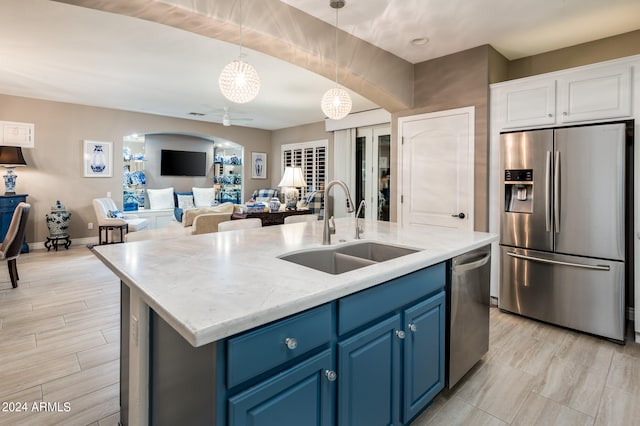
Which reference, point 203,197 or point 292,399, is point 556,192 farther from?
point 203,197

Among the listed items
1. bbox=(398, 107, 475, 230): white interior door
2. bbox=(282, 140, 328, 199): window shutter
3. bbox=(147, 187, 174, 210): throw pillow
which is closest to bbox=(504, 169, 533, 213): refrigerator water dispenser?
bbox=(398, 107, 475, 230): white interior door

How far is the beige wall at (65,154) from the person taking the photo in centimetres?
593

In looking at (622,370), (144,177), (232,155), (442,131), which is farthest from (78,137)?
(622,370)

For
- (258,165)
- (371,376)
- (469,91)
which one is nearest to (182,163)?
(258,165)

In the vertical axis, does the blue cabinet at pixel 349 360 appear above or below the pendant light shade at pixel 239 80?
below

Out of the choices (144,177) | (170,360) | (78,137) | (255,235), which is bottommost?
(170,360)

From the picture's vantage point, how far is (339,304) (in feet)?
3.98

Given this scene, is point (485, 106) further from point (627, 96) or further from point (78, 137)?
point (78, 137)

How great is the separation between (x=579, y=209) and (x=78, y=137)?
7.82m

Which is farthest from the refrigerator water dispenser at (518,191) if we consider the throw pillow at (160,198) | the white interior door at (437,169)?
the throw pillow at (160,198)

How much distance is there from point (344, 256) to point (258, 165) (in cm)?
755

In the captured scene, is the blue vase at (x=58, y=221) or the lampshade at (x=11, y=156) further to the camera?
the blue vase at (x=58, y=221)

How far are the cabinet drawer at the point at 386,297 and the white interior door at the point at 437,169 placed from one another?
2112mm

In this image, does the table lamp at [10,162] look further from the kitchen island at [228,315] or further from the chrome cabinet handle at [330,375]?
the chrome cabinet handle at [330,375]
